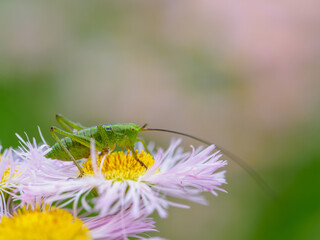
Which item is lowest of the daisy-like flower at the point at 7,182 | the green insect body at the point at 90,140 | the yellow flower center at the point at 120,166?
the daisy-like flower at the point at 7,182

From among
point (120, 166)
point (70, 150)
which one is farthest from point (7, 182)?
point (120, 166)

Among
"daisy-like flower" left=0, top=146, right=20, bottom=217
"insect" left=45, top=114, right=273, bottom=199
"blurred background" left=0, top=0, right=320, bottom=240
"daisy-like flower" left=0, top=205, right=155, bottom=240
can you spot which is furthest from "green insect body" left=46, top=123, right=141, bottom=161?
"blurred background" left=0, top=0, right=320, bottom=240

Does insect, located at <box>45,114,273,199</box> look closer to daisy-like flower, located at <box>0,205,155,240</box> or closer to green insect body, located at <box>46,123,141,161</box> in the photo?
green insect body, located at <box>46,123,141,161</box>

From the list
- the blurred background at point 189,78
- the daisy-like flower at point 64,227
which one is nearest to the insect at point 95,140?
the daisy-like flower at point 64,227

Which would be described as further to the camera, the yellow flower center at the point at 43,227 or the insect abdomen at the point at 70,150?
the insect abdomen at the point at 70,150

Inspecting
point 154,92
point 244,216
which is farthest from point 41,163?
point 154,92

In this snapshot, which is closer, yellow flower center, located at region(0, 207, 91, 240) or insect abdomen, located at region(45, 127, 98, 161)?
yellow flower center, located at region(0, 207, 91, 240)

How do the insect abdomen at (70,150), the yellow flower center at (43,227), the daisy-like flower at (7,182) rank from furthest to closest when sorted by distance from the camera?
the insect abdomen at (70,150), the daisy-like flower at (7,182), the yellow flower center at (43,227)

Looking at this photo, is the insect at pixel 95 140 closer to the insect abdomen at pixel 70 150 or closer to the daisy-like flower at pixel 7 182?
the insect abdomen at pixel 70 150

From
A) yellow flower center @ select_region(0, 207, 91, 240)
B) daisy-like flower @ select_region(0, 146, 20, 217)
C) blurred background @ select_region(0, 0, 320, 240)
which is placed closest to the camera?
yellow flower center @ select_region(0, 207, 91, 240)
